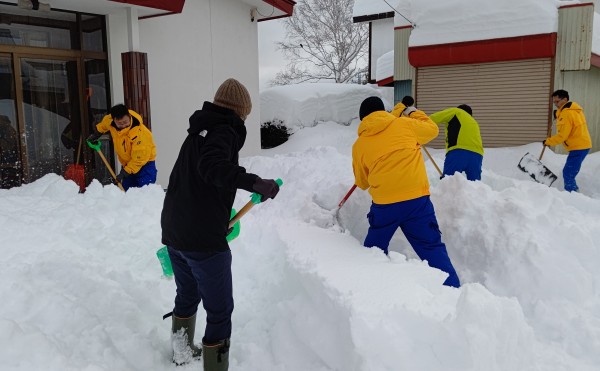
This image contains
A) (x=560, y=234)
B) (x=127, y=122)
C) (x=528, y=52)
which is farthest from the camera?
(x=528, y=52)

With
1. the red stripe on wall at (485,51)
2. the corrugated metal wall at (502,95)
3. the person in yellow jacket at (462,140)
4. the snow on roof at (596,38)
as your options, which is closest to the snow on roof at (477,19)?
the red stripe on wall at (485,51)

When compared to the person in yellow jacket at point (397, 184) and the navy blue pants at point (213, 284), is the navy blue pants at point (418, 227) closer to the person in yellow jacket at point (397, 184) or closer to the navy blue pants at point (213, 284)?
the person in yellow jacket at point (397, 184)

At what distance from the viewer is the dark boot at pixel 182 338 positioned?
111 inches

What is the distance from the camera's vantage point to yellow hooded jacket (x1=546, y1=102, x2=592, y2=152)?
7.87 metres

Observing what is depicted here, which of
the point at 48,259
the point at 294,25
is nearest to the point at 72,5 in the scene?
the point at 48,259

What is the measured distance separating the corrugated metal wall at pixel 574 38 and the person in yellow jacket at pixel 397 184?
28.2 feet

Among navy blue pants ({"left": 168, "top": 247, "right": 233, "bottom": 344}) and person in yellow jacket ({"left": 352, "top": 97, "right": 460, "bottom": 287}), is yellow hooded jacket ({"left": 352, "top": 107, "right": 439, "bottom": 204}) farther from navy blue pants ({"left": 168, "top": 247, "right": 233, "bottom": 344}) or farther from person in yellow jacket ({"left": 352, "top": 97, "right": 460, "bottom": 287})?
navy blue pants ({"left": 168, "top": 247, "right": 233, "bottom": 344})

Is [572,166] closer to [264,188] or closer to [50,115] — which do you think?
[264,188]

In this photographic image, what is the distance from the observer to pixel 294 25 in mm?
31625

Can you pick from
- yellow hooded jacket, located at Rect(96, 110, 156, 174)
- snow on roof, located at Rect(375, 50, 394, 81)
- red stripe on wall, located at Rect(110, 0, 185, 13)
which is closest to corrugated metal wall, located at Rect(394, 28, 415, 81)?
snow on roof, located at Rect(375, 50, 394, 81)

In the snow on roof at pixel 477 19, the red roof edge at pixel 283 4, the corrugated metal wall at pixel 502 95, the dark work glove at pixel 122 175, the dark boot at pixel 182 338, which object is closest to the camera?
the dark boot at pixel 182 338

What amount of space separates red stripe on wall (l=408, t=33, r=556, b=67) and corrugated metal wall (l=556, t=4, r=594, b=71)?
23cm

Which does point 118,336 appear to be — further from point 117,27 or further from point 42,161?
point 117,27

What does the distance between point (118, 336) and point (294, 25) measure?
30.8 m
